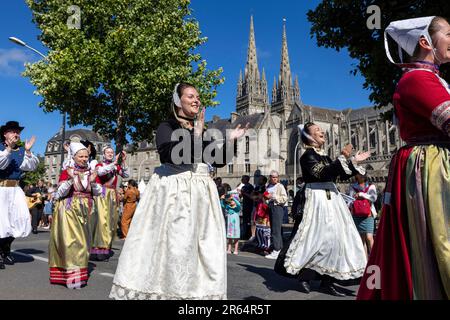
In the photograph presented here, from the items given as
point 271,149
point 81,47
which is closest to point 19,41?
point 81,47

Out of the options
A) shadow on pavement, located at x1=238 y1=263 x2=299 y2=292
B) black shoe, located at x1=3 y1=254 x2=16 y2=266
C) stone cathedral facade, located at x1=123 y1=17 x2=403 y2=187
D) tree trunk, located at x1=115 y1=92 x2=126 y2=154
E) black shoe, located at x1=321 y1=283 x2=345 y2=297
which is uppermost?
stone cathedral facade, located at x1=123 y1=17 x2=403 y2=187

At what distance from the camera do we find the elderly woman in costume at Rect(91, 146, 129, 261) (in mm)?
8172

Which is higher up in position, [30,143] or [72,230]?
[30,143]

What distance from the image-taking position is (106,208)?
8578mm

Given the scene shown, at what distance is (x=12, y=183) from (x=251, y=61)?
11799cm

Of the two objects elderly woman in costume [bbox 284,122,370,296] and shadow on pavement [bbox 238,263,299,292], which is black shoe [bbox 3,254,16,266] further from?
elderly woman in costume [bbox 284,122,370,296]

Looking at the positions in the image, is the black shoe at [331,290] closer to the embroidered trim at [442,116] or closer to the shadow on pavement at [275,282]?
the shadow on pavement at [275,282]

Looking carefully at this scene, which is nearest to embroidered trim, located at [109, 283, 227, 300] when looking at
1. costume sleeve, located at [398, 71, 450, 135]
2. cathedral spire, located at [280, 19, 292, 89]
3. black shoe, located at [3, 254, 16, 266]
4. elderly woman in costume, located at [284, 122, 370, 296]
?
costume sleeve, located at [398, 71, 450, 135]

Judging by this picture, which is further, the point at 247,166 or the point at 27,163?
the point at 247,166

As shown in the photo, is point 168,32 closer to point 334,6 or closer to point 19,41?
point 19,41

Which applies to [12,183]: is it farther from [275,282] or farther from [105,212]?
[275,282]

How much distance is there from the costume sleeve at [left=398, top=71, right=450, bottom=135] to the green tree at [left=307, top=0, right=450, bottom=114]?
889 cm

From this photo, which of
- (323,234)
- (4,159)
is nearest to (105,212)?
(4,159)

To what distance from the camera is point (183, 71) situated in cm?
2002
